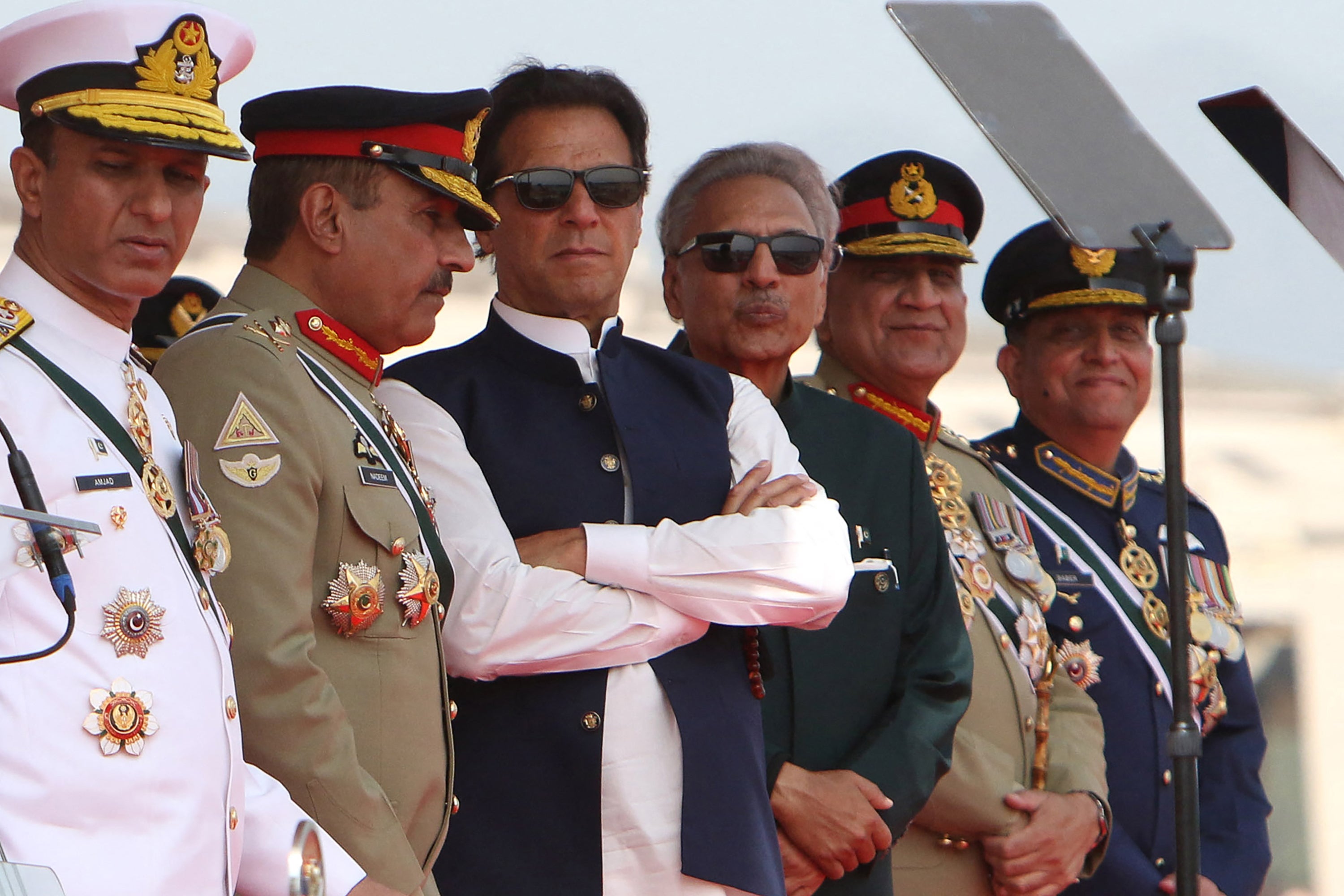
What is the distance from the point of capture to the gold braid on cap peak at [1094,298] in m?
4.23

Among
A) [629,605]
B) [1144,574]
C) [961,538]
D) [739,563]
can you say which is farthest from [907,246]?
[629,605]

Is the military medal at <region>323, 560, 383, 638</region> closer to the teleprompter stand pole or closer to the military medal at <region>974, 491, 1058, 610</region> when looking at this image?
the teleprompter stand pole

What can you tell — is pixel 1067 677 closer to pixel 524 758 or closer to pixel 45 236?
pixel 524 758

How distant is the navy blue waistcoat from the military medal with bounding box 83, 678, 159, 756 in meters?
0.81

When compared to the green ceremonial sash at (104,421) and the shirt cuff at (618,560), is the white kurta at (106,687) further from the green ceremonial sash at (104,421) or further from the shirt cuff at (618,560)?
the shirt cuff at (618,560)

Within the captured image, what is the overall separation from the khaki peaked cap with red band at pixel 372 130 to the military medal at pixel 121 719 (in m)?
0.97

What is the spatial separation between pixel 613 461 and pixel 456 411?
0.84 ft

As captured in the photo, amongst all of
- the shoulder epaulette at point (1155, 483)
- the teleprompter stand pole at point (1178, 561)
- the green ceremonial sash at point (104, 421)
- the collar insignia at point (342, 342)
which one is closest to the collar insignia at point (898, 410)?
the shoulder epaulette at point (1155, 483)

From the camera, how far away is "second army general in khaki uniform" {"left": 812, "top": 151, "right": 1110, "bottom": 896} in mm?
3461

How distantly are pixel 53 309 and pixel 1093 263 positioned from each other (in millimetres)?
2674

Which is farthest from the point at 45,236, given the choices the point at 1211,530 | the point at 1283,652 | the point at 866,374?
the point at 1283,652

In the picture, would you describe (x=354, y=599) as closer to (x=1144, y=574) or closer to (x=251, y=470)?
(x=251, y=470)

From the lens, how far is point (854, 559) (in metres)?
3.29

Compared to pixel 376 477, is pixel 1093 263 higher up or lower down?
higher up
